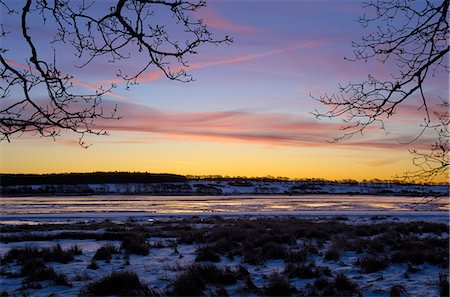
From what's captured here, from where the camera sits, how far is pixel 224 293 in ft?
24.9

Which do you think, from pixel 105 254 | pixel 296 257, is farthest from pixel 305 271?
pixel 105 254

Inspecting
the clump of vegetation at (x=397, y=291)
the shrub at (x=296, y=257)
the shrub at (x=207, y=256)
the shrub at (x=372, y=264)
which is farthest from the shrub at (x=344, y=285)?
the shrub at (x=207, y=256)

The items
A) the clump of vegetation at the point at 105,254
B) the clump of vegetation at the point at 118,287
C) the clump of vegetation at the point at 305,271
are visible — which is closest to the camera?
the clump of vegetation at the point at 118,287

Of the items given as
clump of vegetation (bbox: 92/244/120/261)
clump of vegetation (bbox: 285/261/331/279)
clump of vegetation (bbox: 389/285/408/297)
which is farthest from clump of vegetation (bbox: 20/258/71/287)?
clump of vegetation (bbox: 389/285/408/297)

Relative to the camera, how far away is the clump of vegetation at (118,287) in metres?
7.64

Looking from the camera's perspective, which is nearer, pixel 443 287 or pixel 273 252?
pixel 443 287

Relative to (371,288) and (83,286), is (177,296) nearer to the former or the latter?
(83,286)

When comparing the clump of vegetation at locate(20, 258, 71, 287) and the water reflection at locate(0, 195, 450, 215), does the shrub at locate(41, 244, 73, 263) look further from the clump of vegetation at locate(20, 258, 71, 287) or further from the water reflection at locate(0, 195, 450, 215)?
the water reflection at locate(0, 195, 450, 215)

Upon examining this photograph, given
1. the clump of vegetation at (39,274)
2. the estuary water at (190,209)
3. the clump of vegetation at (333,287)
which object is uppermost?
the clump of vegetation at (333,287)

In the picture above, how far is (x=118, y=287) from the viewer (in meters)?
8.02

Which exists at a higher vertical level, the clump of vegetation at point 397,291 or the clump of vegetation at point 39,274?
the clump of vegetation at point 397,291

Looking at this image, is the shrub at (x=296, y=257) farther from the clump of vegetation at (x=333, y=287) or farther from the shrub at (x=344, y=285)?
the shrub at (x=344, y=285)

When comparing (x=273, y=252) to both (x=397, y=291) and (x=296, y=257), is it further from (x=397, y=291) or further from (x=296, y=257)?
(x=397, y=291)

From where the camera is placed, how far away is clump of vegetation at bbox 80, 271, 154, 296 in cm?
764
